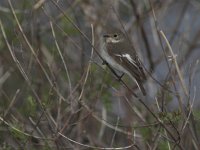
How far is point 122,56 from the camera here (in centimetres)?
639

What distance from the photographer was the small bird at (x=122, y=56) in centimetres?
600

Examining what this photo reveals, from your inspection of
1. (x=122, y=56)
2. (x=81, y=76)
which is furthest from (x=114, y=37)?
(x=81, y=76)

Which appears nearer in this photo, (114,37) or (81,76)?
(81,76)

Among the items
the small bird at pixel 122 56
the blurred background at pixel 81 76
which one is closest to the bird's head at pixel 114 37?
the small bird at pixel 122 56

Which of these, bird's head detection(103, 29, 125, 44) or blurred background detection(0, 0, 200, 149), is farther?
bird's head detection(103, 29, 125, 44)

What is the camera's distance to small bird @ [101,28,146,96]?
6.00 metres

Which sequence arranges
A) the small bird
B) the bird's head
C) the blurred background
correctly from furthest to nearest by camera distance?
1. the bird's head
2. the blurred background
3. the small bird

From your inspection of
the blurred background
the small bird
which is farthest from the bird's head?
the blurred background

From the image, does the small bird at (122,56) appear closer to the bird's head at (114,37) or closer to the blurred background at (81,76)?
the bird's head at (114,37)

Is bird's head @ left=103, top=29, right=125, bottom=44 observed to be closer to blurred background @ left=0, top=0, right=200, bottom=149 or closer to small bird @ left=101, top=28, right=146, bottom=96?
small bird @ left=101, top=28, right=146, bottom=96

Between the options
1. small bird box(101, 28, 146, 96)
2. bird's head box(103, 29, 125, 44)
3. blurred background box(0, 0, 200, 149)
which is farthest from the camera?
bird's head box(103, 29, 125, 44)

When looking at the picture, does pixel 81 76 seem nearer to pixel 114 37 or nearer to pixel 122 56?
pixel 122 56

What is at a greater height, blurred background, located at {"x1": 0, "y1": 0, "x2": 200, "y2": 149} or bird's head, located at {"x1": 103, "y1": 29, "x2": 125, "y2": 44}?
bird's head, located at {"x1": 103, "y1": 29, "x2": 125, "y2": 44}

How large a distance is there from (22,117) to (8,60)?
3.75ft
